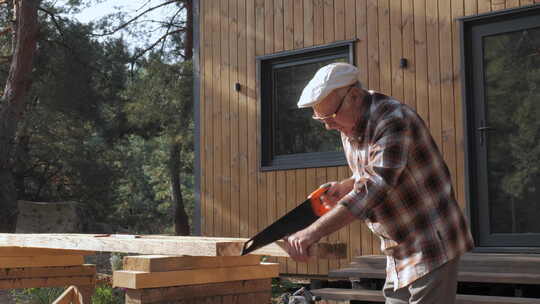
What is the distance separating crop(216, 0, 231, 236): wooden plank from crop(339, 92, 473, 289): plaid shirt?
22.3ft

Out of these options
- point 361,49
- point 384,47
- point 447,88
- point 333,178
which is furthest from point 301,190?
point 447,88

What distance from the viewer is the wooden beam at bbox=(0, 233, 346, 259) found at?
371cm

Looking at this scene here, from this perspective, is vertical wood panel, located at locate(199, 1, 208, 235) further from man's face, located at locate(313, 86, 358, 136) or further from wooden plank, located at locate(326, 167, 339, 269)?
man's face, located at locate(313, 86, 358, 136)

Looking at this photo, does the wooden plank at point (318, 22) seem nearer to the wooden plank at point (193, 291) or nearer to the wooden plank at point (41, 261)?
the wooden plank at point (41, 261)

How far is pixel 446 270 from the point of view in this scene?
2986 mm

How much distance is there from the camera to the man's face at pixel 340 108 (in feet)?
10.1

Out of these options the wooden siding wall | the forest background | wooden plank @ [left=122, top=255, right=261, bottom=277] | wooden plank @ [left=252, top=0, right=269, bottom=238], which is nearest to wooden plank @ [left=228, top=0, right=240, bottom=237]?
the wooden siding wall

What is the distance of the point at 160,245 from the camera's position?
14.5ft

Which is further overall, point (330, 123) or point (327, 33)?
point (327, 33)

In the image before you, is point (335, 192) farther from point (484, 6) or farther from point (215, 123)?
point (215, 123)

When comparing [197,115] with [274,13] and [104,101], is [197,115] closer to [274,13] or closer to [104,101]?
[274,13]

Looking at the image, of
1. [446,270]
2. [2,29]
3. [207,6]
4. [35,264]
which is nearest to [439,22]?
[207,6]

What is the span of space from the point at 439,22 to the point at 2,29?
55.7 feet

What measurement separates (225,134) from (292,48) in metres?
1.51
